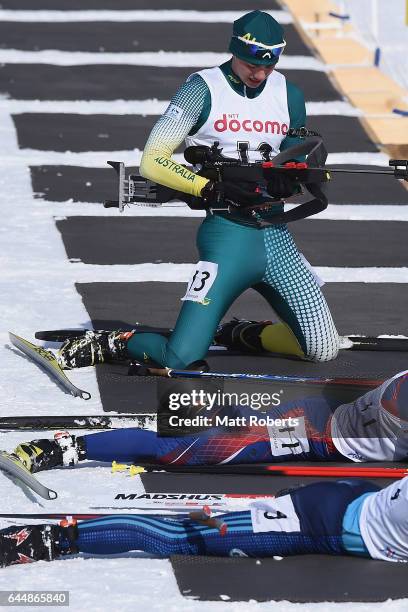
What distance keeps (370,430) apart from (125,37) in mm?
11319

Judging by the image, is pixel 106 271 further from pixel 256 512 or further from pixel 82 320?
pixel 256 512

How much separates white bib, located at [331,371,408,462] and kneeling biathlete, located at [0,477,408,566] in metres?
0.89

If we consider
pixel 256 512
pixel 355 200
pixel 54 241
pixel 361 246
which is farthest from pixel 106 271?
pixel 256 512

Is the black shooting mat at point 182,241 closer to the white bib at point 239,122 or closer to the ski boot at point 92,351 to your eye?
the ski boot at point 92,351

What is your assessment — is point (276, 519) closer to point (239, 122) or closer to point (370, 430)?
point (370, 430)

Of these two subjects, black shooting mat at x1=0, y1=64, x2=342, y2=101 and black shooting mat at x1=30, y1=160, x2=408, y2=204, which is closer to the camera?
black shooting mat at x1=30, y1=160, x2=408, y2=204

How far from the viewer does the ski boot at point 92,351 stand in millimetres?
9547

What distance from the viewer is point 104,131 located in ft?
51.0

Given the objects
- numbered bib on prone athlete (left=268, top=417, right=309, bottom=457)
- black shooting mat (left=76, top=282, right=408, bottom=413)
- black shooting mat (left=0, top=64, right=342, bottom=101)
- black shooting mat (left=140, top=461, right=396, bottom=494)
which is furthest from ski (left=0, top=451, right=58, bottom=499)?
black shooting mat (left=0, top=64, right=342, bottom=101)

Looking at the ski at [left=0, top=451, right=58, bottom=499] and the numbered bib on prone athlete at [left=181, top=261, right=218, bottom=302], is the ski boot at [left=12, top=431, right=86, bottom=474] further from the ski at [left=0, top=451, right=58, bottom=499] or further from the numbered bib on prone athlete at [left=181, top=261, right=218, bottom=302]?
the numbered bib on prone athlete at [left=181, top=261, right=218, bottom=302]

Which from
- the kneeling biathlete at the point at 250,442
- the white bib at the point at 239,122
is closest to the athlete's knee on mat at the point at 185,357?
the white bib at the point at 239,122

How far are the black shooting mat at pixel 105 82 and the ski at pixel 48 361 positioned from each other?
23.6 ft

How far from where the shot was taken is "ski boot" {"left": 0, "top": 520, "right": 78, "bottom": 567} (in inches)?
262

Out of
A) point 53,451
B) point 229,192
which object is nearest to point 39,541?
point 53,451
